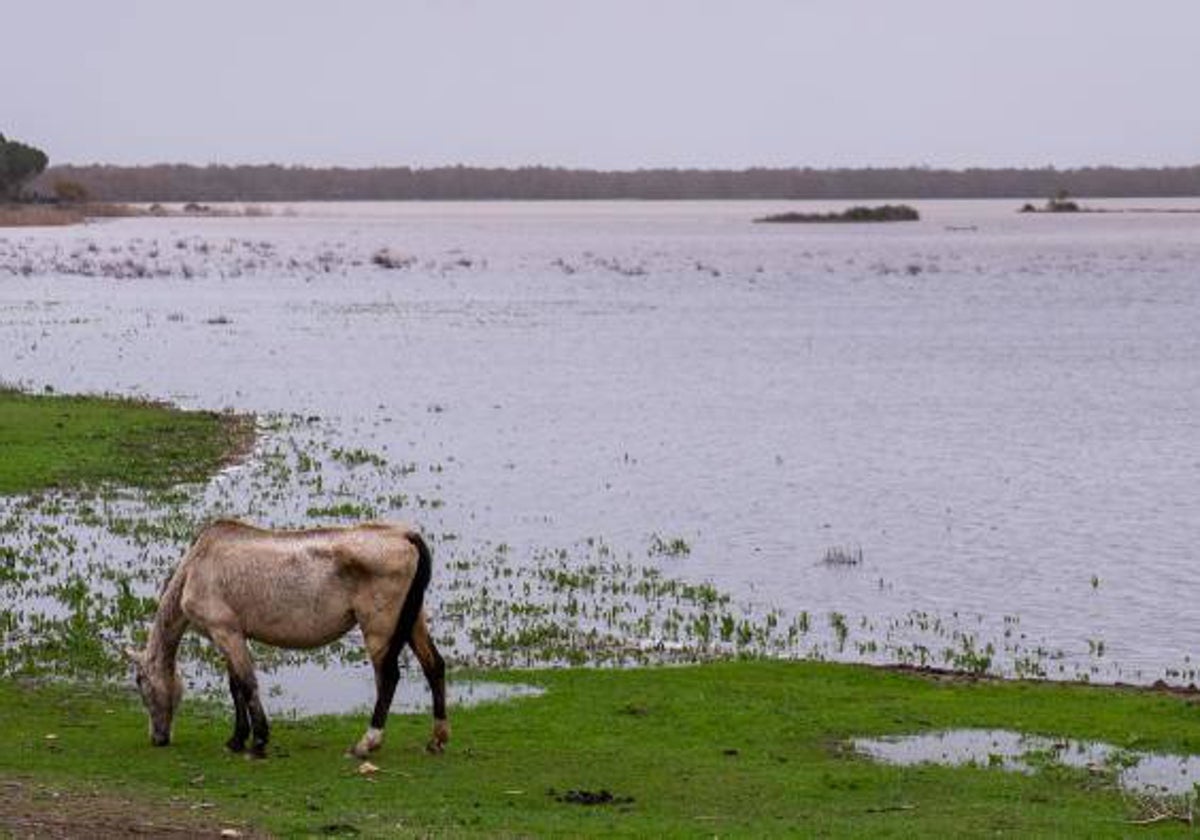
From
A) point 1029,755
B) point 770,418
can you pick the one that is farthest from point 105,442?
point 1029,755

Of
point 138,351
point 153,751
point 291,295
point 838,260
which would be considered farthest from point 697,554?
point 838,260

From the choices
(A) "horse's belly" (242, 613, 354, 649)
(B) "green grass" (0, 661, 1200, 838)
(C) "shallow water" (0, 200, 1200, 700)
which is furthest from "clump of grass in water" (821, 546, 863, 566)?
(A) "horse's belly" (242, 613, 354, 649)

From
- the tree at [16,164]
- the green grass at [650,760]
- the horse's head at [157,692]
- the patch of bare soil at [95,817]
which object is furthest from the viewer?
the tree at [16,164]

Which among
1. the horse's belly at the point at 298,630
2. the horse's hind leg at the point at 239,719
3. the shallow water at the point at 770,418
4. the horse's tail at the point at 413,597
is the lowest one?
the shallow water at the point at 770,418

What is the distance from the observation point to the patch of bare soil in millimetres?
13008

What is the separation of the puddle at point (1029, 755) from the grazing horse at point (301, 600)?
13.1 feet

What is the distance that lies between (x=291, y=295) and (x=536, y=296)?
Result: 12.1 meters

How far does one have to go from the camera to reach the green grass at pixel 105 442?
3184 centimetres

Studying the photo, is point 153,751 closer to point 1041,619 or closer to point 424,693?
point 424,693

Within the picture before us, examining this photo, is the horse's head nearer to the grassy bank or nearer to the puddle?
the puddle

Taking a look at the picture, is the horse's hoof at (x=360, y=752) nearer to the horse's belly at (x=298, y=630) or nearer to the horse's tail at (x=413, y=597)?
the horse's tail at (x=413, y=597)

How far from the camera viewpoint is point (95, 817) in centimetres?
1350

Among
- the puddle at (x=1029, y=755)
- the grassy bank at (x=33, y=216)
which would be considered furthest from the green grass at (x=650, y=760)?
the grassy bank at (x=33, y=216)

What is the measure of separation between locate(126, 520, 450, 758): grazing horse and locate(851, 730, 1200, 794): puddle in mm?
3981
